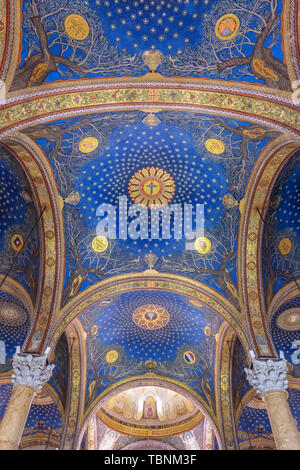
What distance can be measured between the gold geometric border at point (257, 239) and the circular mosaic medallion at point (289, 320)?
2.18 m

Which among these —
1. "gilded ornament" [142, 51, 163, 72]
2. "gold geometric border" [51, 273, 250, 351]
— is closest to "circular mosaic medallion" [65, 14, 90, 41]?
"gilded ornament" [142, 51, 163, 72]

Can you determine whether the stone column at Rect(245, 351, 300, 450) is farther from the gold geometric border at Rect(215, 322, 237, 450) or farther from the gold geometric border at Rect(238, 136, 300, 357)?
the gold geometric border at Rect(215, 322, 237, 450)

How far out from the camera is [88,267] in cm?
1223

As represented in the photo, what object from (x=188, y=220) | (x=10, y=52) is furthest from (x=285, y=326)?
(x=10, y=52)

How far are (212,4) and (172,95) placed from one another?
2035 mm

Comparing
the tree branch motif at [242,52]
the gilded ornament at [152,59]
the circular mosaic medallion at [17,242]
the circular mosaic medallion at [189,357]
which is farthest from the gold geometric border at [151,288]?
the gilded ornament at [152,59]

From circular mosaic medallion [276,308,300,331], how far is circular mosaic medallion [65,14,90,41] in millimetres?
10358

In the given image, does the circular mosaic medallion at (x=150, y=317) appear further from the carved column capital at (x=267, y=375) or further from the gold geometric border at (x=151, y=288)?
the carved column capital at (x=267, y=375)

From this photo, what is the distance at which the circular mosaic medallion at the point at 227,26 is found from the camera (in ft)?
25.8

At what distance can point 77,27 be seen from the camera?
7.97 metres

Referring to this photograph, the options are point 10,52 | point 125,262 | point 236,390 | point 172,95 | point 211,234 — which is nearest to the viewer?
point 10,52

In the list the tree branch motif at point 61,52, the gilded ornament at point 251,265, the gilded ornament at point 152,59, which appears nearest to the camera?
the tree branch motif at point 61,52

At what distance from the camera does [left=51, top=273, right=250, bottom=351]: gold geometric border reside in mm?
11242

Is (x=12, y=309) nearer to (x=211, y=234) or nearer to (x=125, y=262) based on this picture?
(x=125, y=262)
